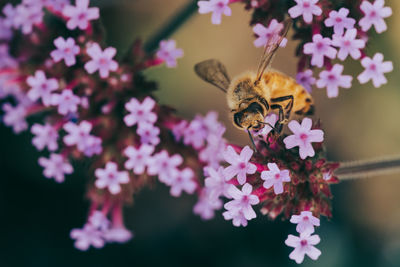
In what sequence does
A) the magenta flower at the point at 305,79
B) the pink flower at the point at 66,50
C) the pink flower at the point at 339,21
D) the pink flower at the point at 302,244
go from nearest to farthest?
the pink flower at the point at 302,244
the pink flower at the point at 339,21
the magenta flower at the point at 305,79
the pink flower at the point at 66,50

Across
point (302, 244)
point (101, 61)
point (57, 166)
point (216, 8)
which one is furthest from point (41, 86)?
point (302, 244)

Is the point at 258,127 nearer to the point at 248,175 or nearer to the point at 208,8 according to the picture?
the point at 248,175

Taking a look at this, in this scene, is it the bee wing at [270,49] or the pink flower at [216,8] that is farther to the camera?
the pink flower at [216,8]

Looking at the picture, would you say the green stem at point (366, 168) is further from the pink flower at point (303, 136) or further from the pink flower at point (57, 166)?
the pink flower at point (57, 166)

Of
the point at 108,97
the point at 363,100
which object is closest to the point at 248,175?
the point at 108,97

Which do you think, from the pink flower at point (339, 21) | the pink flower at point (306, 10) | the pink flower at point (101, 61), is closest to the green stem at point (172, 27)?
the pink flower at point (101, 61)

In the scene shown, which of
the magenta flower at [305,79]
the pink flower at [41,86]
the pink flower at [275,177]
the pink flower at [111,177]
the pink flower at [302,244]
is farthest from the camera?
the pink flower at [111,177]

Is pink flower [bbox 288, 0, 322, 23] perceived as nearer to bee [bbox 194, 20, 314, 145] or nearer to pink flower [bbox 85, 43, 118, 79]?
bee [bbox 194, 20, 314, 145]

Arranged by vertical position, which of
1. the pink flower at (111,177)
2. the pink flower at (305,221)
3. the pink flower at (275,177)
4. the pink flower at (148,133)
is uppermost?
the pink flower at (148,133)
